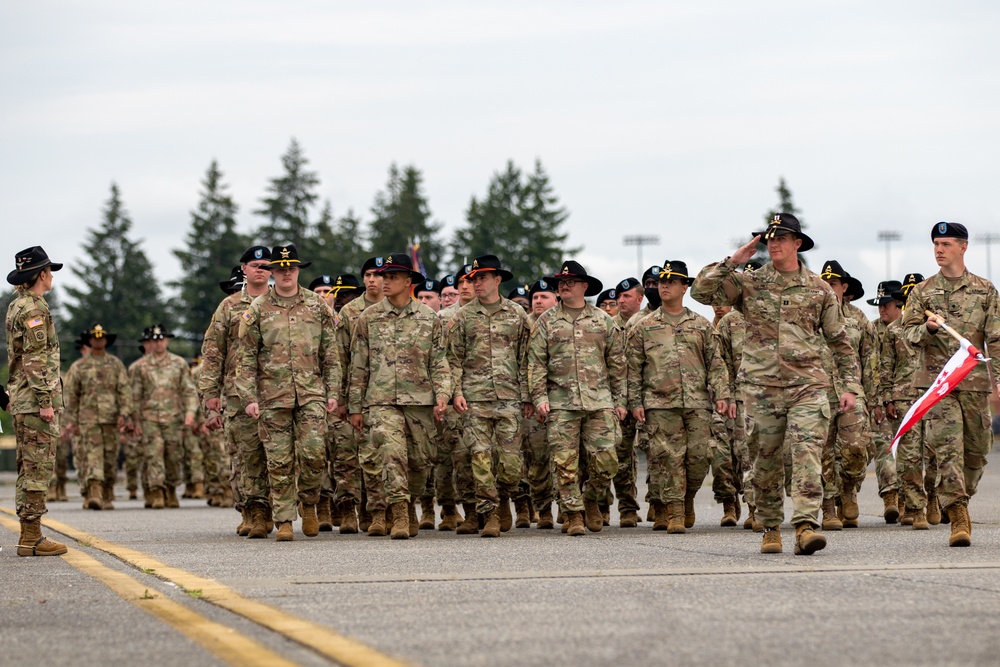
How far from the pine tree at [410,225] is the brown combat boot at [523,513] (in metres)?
89.2

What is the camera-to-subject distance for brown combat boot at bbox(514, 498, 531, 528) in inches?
601

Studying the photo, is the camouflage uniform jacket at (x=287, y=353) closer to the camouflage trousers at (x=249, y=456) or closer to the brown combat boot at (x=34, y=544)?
the camouflage trousers at (x=249, y=456)

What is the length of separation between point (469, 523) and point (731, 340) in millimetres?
3174

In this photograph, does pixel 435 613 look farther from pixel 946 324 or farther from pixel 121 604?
pixel 946 324

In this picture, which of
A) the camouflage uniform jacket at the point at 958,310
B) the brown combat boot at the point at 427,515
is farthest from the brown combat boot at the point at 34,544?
the camouflage uniform jacket at the point at 958,310

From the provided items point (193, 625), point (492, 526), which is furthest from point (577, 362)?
point (193, 625)

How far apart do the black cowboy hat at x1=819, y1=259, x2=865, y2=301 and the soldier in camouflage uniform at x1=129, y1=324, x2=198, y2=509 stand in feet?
34.7

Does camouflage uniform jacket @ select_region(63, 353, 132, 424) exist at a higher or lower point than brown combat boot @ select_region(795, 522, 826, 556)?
higher

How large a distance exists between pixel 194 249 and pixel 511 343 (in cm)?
8828

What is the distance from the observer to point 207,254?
99.4 metres

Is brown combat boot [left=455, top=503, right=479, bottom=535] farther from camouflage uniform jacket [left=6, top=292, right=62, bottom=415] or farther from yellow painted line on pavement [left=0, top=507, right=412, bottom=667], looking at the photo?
camouflage uniform jacket [left=6, top=292, right=62, bottom=415]

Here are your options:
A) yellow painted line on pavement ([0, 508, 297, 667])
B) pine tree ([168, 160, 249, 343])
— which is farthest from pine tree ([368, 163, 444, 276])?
yellow painted line on pavement ([0, 508, 297, 667])

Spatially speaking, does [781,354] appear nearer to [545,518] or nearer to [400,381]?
[400,381]

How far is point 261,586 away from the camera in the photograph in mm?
8867
